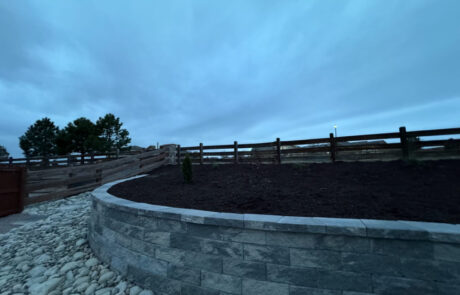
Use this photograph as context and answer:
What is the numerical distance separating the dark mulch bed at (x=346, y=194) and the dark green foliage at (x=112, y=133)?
84.1 ft

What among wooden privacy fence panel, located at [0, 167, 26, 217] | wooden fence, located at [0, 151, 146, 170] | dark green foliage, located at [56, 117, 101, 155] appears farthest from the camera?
dark green foliage, located at [56, 117, 101, 155]

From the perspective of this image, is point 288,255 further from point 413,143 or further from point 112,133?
point 112,133

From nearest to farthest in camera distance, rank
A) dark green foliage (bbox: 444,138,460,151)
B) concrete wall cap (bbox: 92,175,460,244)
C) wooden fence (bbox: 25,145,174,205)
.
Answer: concrete wall cap (bbox: 92,175,460,244) < dark green foliage (bbox: 444,138,460,151) < wooden fence (bbox: 25,145,174,205)

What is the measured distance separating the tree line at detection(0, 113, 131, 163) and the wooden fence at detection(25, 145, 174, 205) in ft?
54.4

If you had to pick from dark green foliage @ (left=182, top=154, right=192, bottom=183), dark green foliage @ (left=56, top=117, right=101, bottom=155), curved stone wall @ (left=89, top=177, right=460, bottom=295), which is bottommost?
curved stone wall @ (left=89, top=177, right=460, bottom=295)

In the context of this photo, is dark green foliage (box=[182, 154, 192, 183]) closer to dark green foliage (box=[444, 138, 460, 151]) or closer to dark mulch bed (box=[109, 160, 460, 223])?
dark mulch bed (box=[109, 160, 460, 223])

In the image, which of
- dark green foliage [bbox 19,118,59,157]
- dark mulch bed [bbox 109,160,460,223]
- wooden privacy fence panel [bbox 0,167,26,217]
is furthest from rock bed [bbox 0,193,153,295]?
dark green foliage [bbox 19,118,59,157]

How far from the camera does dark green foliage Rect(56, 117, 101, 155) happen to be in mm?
22547

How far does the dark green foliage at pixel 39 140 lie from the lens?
88.8 ft

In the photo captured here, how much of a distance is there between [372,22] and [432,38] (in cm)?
209

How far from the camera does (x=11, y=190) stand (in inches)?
216

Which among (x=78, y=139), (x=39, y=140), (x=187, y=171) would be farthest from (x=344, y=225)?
(x=39, y=140)

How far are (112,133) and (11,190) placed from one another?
2435cm

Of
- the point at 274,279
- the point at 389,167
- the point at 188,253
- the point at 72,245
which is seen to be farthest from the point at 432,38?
the point at 72,245
